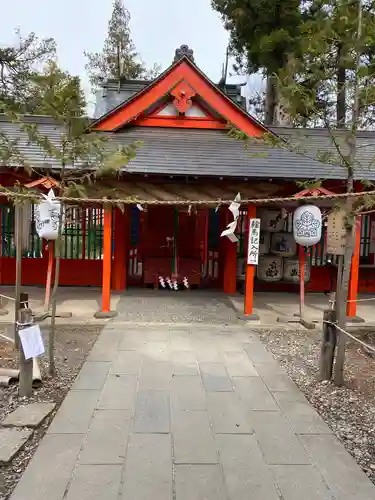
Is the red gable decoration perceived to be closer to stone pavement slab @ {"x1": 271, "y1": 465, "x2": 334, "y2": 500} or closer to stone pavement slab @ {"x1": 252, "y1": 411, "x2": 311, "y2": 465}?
stone pavement slab @ {"x1": 252, "y1": 411, "x2": 311, "y2": 465}

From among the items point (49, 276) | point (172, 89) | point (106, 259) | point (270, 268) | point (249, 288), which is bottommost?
point (249, 288)

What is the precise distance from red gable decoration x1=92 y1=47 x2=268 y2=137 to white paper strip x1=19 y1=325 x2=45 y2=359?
17.9 feet

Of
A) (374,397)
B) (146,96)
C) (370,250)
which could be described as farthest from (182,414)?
(370,250)

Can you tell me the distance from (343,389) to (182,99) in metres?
6.57

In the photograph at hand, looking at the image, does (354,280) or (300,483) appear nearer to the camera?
(300,483)

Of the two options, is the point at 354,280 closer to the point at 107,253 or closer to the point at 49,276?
the point at 107,253

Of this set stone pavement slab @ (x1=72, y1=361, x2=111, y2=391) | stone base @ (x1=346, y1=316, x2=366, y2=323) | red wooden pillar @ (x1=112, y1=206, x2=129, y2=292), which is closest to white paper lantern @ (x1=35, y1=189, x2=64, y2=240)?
red wooden pillar @ (x1=112, y1=206, x2=129, y2=292)

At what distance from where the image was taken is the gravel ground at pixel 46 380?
3.24m

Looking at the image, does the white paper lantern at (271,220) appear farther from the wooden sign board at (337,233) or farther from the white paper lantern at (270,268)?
the wooden sign board at (337,233)

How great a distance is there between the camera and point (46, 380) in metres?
4.92

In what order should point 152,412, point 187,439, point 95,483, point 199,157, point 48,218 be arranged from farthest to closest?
1. point 199,157
2. point 48,218
3. point 152,412
4. point 187,439
5. point 95,483

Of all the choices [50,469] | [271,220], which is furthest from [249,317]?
[50,469]

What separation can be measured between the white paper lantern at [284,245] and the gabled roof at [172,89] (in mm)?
2322

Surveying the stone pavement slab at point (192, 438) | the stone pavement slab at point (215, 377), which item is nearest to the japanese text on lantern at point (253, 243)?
the stone pavement slab at point (215, 377)
